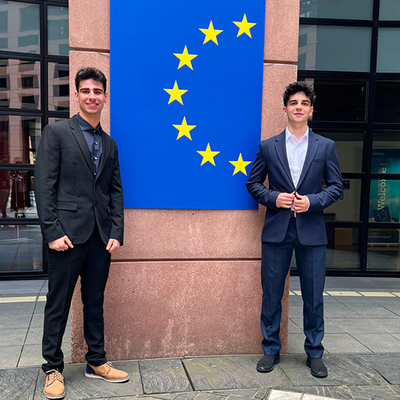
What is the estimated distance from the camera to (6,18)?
616 cm

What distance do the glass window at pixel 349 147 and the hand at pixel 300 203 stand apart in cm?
402

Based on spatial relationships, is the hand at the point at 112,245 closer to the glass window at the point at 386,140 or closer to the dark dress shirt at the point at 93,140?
the dark dress shirt at the point at 93,140

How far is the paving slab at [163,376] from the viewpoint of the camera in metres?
3.06

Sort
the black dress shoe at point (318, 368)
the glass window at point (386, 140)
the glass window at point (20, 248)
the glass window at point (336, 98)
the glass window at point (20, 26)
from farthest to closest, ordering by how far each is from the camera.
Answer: the glass window at point (386, 140)
the glass window at point (336, 98)
the glass window at point (20, 248)
the glass window at point (20, 26)
the black dress shoe at point (318, 368)

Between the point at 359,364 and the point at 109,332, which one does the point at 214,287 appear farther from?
the point at 359,364

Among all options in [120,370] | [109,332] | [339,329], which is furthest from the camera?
[339,329]

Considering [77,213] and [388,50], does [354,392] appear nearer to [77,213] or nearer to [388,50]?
[77,213]

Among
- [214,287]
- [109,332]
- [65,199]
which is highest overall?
[65,199]

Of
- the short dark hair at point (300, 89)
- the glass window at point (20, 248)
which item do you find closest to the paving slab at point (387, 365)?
the short dark hair at point (300, 89)

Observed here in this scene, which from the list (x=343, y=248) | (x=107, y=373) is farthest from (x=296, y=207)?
(x=343, y=248)

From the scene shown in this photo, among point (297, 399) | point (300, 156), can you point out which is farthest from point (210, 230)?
point (297, 399)

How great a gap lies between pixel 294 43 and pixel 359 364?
2.70 m

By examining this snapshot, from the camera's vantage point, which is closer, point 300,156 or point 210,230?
point 300,156

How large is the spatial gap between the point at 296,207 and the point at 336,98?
428 cm
